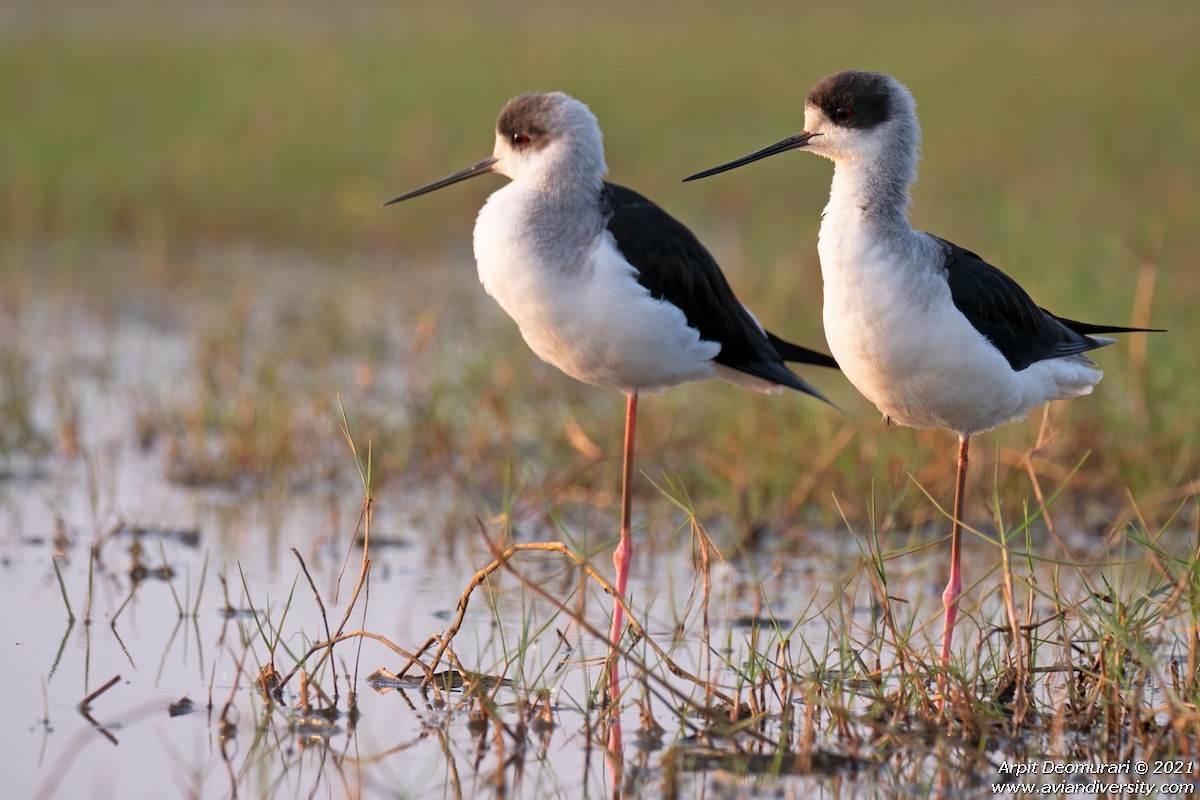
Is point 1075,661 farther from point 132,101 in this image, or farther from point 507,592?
point 132,101

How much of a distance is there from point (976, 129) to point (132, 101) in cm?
658

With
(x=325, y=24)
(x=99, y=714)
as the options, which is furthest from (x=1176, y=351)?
(x=325, y=24)

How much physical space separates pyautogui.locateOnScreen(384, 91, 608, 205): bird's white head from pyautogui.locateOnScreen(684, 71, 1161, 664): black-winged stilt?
0.65 m

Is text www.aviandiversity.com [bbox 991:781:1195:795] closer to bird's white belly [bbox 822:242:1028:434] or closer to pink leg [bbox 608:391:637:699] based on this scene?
bird's white belly [bbox 822:242:1028:434]

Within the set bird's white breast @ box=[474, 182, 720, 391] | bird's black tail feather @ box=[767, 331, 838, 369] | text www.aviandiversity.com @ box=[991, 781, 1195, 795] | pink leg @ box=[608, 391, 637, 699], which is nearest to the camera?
text www.aviandiversity.com @ box=[991, 781, 1195, 795]

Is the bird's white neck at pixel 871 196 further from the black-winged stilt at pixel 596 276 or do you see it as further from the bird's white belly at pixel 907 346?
the black-winged stilt at pixel 596 276

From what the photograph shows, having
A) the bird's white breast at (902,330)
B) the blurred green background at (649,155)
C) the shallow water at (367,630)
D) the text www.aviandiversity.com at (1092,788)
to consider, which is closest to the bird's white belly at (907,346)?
the bird's white breast at (902,330)

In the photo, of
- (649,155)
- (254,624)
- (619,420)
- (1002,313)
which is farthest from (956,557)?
(649,155)

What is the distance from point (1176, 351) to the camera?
6230 millimetres

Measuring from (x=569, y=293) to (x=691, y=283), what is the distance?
0.46 m

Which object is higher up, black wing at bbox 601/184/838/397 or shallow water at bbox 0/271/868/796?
black wing at bbox 601/184/838/397

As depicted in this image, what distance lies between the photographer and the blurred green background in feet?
22.6

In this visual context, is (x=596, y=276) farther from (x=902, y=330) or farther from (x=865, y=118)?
(x=902, y=330)

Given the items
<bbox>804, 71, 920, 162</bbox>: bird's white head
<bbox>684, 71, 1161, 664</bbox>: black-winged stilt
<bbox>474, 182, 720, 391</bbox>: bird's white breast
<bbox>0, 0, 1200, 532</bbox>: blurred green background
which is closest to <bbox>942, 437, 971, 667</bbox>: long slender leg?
<bbox>684, 71, 1161, 664</bbox>: black-winged stilt
